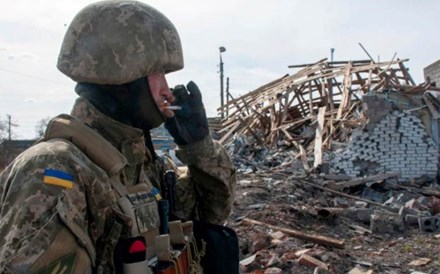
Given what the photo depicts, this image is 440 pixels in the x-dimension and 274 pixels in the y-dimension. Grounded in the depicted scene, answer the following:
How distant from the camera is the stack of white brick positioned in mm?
12758

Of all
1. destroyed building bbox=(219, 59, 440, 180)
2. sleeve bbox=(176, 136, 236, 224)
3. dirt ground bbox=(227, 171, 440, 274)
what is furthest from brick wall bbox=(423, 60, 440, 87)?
sleeve bbox=(176, 136, 236, 224)

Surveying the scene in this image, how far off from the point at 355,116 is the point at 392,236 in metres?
6.16

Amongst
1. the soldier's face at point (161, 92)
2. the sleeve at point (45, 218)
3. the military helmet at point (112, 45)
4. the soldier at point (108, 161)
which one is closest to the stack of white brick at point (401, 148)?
the soldier at point (108, 161)

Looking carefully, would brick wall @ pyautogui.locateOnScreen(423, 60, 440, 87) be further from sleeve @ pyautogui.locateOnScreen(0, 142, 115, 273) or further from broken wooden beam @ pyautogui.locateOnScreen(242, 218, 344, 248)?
sleeve @ pyautogui.locateOnScreen(0, 142, 115, 273)

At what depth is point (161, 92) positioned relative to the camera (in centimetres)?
180

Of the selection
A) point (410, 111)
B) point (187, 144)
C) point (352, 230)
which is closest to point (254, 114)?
point (410, 111)

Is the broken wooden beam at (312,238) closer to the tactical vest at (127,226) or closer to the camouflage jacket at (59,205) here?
the tactical vest at (127,226)

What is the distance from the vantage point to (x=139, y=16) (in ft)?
5.76

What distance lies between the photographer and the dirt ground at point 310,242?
6.02m

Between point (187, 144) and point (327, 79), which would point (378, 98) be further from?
point (187, 144)

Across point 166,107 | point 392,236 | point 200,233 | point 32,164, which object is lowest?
point 392,236

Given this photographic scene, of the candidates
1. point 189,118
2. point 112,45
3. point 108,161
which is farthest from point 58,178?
point 189,118

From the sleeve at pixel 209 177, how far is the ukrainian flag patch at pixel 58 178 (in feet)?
2.77

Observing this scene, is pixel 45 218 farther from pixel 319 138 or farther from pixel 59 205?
pixel 319 138
